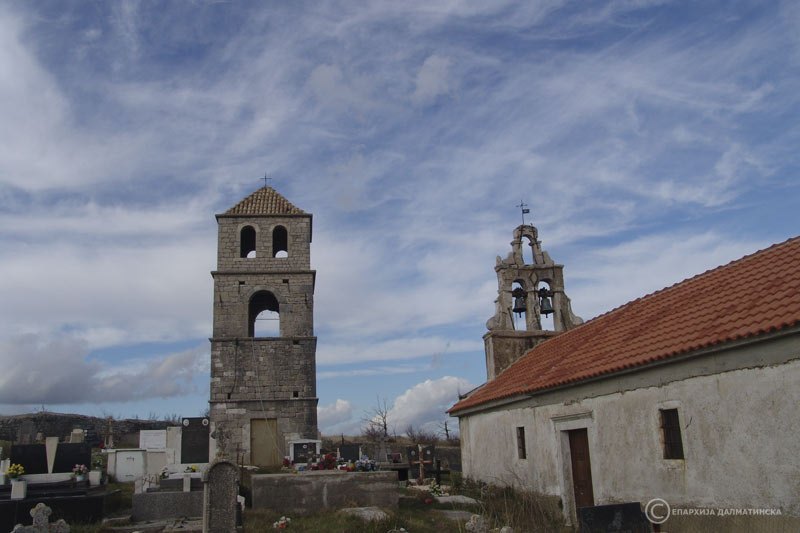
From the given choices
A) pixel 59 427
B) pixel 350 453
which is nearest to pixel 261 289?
pixel 350 453

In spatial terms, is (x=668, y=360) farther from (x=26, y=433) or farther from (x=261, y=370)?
(x=26, y=433)

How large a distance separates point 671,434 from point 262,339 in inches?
598

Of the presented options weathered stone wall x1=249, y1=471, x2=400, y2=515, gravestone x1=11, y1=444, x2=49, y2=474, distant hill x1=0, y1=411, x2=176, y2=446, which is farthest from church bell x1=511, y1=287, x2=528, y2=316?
distant hill x1=0, y1=411, x2=176, y2=446

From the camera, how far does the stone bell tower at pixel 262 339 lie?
21.0 meters

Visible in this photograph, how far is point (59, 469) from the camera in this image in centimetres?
1495

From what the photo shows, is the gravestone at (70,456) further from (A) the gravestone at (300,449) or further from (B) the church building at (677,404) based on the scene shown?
(B) the church building at (677,404)

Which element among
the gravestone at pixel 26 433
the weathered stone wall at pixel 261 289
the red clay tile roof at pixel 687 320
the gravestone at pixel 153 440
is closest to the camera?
the red clay tile roof at pixel 687 320

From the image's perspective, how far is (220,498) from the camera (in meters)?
10.5

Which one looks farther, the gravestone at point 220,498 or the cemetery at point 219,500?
the cemetery at point 219,500

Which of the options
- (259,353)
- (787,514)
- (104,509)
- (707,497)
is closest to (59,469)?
(104,509)

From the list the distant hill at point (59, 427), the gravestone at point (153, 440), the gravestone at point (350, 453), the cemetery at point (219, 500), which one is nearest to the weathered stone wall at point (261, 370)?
the gravestone at point (153, 440)

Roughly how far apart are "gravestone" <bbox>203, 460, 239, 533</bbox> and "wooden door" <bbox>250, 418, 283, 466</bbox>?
10.5m

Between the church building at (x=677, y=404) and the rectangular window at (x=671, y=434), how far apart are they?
2 cm

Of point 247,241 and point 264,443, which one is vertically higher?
point 247,241
